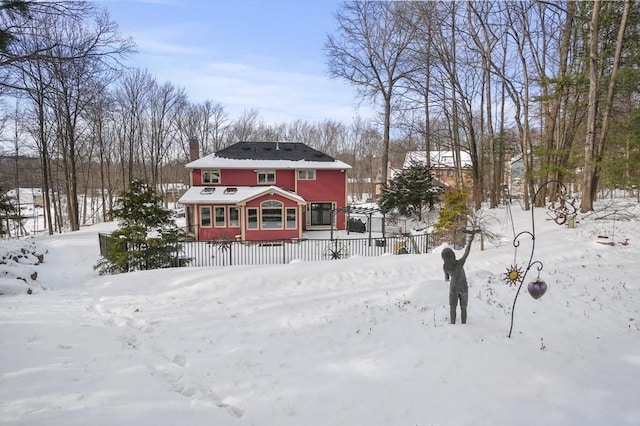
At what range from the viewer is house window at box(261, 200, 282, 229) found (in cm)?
2108

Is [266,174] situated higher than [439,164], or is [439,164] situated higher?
[439,164]

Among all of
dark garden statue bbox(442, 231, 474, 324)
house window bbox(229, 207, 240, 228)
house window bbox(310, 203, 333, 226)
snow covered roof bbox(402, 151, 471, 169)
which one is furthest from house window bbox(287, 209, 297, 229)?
dark garden statue bbox(442, 231, 474, 324)

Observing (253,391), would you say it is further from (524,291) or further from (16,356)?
(524,291)

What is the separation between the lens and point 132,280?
390 inches

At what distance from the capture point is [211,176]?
78.7ft

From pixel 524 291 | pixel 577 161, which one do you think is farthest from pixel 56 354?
pixel 577 161

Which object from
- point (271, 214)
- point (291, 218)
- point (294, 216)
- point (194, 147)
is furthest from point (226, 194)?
point (194, 147)

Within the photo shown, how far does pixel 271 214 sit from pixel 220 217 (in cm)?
313

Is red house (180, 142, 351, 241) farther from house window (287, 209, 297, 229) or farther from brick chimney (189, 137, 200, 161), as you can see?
brick chimney (189, 137, 200, 161)

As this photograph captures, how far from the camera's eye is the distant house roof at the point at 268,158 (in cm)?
2398

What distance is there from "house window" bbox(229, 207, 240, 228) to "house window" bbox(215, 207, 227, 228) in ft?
1.17

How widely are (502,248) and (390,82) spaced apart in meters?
18.8

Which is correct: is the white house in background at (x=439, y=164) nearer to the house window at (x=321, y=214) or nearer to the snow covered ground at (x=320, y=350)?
the house window at (x=321, y=214)

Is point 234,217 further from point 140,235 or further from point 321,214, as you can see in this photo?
point 140,235
